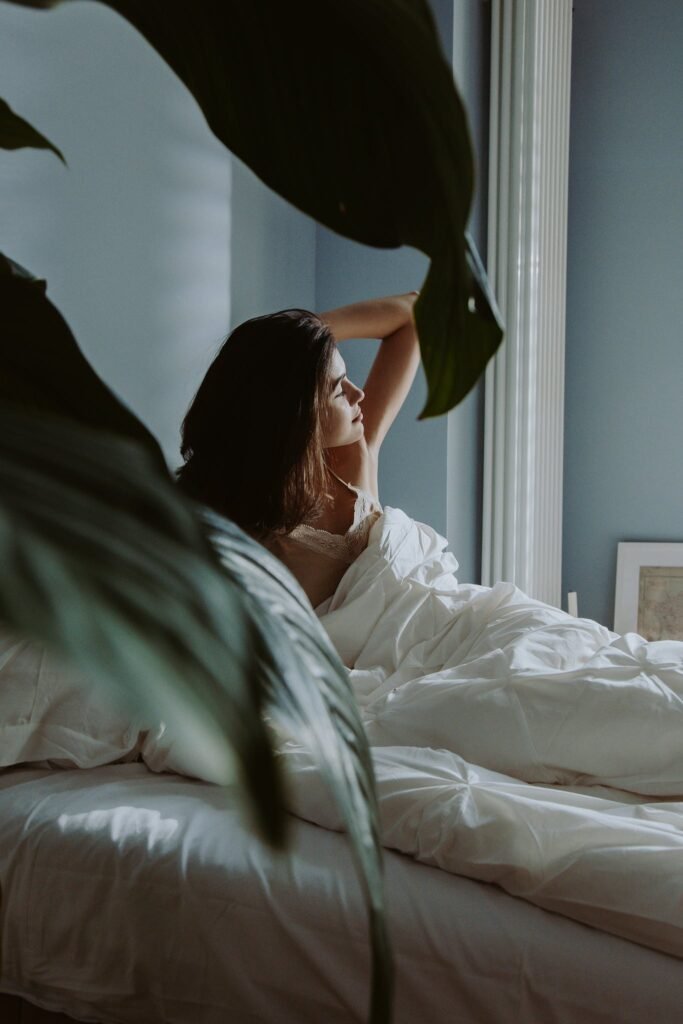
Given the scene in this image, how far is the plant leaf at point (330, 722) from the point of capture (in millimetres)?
192

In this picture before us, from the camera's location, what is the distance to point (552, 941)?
0.98 m

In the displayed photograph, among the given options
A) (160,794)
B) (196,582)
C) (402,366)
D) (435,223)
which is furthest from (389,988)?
(402,366)

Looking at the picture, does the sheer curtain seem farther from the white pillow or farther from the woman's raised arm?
the white pillow

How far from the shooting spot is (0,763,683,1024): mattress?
3.17ft

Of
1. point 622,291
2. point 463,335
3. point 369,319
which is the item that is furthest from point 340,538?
point 622,291

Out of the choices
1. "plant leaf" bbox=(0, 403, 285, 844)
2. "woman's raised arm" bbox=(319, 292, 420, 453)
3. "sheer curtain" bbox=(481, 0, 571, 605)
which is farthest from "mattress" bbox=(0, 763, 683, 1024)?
"sheer curtain" bbox=(481, 0, 571, 605)

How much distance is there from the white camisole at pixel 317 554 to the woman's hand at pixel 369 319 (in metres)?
0.76

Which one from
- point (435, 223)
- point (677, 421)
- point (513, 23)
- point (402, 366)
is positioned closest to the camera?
point (435, 223)

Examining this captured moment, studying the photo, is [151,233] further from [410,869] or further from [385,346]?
[410,869]

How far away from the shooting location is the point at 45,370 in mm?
320

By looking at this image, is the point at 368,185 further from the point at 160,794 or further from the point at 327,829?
the point at 160,794

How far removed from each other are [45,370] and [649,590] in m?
3.56

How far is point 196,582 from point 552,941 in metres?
0.94

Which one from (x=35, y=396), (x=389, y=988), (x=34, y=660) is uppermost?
(x=35, y=396)
